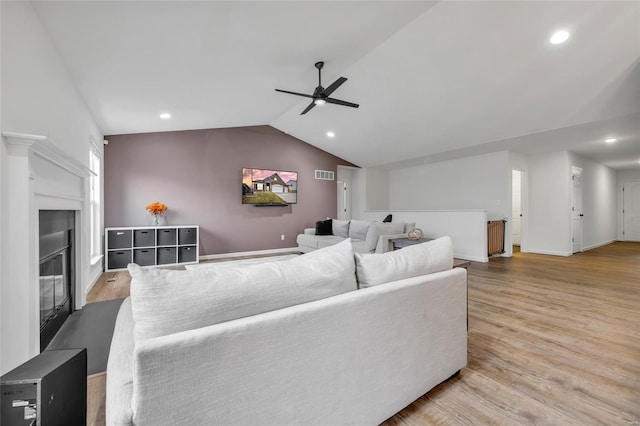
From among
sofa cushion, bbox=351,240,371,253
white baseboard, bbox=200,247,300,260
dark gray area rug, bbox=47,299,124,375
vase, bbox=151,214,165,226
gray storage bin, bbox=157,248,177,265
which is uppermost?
vase, bbox=151,214,165,226

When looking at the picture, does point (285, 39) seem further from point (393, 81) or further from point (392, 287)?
point (392, 287)

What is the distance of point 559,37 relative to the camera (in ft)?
9.77

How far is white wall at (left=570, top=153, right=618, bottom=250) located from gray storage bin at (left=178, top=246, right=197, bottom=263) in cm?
798

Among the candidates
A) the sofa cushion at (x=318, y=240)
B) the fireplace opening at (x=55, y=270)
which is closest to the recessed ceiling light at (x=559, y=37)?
the sofa cushion at (x=318, y=240)

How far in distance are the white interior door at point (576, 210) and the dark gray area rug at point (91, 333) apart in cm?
803

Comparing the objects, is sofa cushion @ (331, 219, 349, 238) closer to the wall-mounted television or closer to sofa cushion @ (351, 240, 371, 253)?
sofa cushion @ (351, 240, 371, 253)

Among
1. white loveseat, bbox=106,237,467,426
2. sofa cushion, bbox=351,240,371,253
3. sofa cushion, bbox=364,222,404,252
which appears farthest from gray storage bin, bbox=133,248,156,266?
white loveseat, bbox=106,237,467,426

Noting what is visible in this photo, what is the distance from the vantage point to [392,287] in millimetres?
1286

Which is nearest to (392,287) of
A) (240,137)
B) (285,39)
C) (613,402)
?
(613,402)

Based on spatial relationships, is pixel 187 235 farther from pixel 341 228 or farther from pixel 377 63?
pixel 377 63

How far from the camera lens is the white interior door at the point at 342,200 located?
7.94m

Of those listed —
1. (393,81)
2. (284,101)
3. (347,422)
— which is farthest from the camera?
(284,101)

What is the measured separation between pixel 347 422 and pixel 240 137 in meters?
5.89

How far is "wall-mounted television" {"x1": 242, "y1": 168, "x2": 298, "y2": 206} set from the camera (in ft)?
20.3
